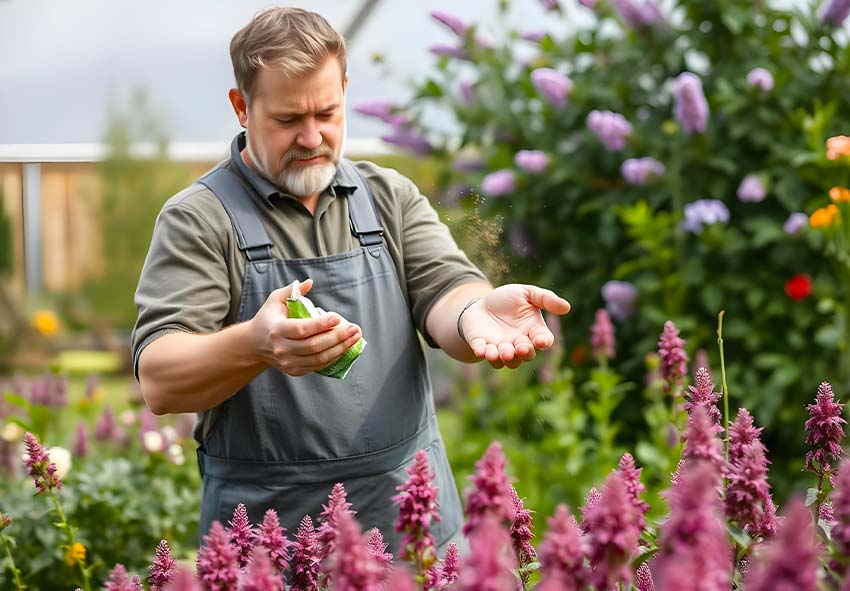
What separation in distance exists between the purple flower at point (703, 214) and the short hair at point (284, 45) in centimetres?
202

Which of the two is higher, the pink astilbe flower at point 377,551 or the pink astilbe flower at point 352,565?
the pink astilbe flower at point 352,565

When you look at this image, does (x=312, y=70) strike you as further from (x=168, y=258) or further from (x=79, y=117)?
(x=79, y=117)

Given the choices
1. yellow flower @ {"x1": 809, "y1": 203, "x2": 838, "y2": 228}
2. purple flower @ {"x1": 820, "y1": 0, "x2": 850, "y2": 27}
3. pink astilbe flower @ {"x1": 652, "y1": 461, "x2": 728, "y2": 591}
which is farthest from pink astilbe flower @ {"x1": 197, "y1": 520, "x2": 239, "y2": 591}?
purple flower @ {"x1": 820, "y1": 0, "x2": 850, "y2": 27}

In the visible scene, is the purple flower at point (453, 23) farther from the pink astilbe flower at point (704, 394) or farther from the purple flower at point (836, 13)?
the pink astilbe flower at point (704, 394)

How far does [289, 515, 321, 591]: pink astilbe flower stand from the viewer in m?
1.13

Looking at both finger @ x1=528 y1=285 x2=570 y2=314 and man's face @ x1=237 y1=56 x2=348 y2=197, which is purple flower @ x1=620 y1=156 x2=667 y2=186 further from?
finger @ x1=528 y1=285 x2=570 y2=314

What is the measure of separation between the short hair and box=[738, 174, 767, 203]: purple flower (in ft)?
6.85

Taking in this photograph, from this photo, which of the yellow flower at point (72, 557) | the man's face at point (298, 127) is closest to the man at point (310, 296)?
the man's face at point (298, 127)

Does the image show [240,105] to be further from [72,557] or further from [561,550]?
[561,550]

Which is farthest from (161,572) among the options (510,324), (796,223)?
(796,223)

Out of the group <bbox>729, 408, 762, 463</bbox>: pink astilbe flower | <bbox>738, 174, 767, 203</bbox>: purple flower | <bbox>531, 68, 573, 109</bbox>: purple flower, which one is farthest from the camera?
<bbox>531, 68, 573, 109</bbox>: purple flower

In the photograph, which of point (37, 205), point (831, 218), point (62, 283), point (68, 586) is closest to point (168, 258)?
point (68, 586)

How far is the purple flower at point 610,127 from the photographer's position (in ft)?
12.0

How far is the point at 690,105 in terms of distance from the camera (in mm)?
3498
